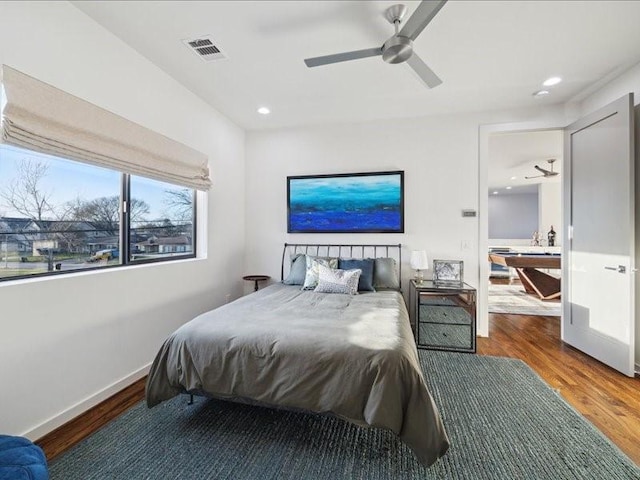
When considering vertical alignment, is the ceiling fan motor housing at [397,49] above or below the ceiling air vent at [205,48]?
below

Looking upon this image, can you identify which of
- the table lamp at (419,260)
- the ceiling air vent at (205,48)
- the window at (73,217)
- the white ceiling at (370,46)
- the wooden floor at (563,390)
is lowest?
the wooden floor at (563,390)

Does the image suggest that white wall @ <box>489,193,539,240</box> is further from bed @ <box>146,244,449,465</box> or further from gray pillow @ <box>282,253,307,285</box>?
bed @ <box>146,244,449,465</box>

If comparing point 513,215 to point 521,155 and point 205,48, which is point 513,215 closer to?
point 521,155

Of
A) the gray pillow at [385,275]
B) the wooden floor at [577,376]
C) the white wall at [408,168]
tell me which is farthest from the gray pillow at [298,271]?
the wooden floor at [577,376]

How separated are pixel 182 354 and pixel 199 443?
1.73 ft

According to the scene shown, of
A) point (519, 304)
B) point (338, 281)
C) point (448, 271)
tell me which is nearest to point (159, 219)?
point (338, 281)

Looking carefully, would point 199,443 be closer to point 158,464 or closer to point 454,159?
point 158,464

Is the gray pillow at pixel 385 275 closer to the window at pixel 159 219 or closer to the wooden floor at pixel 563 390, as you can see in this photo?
the wooden floor at pixel 563 390

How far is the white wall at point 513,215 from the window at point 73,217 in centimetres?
951

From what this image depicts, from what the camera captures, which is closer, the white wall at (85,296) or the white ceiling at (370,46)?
the white wall at (85,296)

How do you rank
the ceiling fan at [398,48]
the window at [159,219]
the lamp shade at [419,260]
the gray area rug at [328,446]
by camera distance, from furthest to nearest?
the lamp shade at [419,260] → the window at [159,219] → the ceiling fan at [398,48] → the gray area rug at [328,446]

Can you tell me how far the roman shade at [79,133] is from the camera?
66.2 inches

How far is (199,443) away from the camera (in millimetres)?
1782

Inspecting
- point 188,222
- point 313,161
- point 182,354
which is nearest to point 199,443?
point 182,354
